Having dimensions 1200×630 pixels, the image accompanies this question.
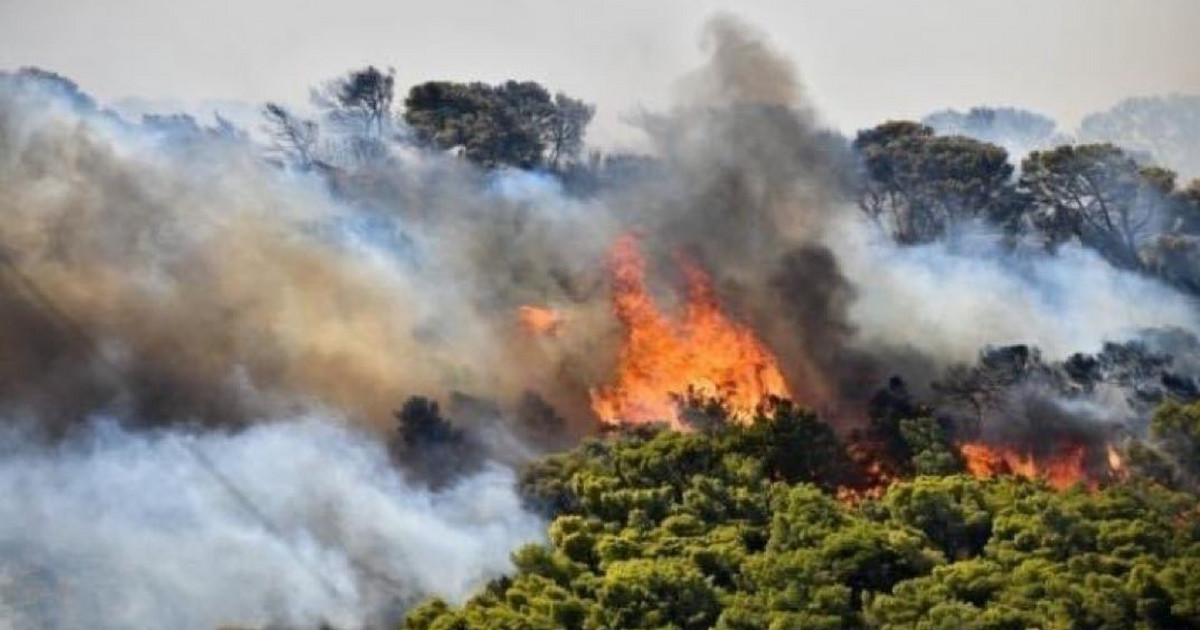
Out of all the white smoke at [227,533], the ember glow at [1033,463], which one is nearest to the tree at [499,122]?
the ember glow at [1033,463]

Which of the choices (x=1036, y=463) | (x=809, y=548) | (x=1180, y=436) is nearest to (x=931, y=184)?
(x=1036, y=463)

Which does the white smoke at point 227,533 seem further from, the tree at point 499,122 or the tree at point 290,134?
the tree at point 290,134

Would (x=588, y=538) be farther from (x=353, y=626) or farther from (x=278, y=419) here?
(x=278, y=419)

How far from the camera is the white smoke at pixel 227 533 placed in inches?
2074

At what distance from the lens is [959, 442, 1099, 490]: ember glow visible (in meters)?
69.4

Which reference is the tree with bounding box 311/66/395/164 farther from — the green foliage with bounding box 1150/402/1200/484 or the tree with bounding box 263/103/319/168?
the green foliage with bounding box 1150/402/1200/484

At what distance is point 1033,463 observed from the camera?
71.4 meters

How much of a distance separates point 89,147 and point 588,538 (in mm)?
33406

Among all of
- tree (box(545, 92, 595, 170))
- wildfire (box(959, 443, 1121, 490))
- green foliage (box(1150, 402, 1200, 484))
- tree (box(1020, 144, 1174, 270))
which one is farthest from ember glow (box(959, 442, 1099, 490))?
tree (box(545, 92, 595, 170))

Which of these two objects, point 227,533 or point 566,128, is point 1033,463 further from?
point 566,128

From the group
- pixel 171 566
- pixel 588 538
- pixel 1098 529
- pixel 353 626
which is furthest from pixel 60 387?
pixel 1098 529

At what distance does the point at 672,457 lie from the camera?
2347 inches

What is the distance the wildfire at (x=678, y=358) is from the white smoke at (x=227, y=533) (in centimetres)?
1604

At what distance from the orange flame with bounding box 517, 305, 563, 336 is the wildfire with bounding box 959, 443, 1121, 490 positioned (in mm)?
19392
